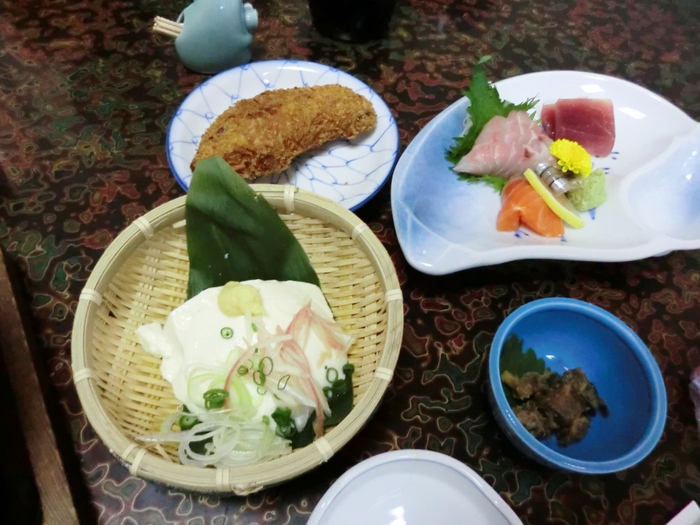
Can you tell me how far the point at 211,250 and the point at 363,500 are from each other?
0.50 m

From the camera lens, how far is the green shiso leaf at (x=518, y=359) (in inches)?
32.6

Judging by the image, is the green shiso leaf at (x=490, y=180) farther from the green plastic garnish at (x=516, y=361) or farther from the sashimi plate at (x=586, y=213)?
the green plastic garnish at (x=516, y=361)

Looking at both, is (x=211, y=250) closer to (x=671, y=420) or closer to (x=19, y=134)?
(x=19, y=134)

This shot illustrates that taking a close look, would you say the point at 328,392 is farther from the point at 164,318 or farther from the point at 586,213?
the point at 586,213

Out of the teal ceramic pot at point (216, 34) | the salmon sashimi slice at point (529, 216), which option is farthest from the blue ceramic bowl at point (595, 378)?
the teal ceramic pot at point (216, 34)

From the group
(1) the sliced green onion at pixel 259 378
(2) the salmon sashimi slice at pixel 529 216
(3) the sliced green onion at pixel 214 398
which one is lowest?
(3) the sliced green onion at pixel 214 398

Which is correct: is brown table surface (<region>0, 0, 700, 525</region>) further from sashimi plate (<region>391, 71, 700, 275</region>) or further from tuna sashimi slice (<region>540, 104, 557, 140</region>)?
tuna sashimi slice (<region>540, 104, 557, 140</region>)

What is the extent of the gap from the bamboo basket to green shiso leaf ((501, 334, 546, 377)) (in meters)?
0.21

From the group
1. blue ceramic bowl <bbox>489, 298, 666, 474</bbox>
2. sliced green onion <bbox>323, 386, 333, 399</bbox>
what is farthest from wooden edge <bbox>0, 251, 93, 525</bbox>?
blue ceramic bowl <bbox>489, 298, 666, 474</bbox>

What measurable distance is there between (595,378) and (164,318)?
0.81 metres

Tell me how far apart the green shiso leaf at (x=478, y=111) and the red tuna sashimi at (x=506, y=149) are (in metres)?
0.02

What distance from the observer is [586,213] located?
1160 mm

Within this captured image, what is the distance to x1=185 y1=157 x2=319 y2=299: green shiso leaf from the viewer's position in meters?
0.86

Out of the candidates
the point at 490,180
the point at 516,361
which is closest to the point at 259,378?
the point at 516,361
